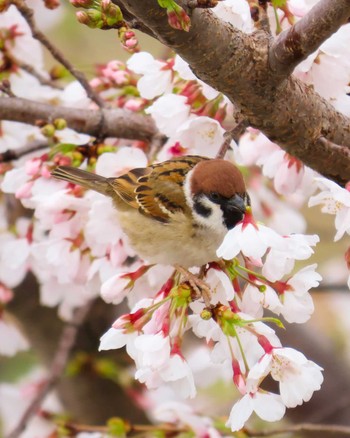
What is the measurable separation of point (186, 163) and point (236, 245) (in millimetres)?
562

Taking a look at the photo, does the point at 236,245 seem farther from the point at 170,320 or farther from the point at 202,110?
the point at 202,110

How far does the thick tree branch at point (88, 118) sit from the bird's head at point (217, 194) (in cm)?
34

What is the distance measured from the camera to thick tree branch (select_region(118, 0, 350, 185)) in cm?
137

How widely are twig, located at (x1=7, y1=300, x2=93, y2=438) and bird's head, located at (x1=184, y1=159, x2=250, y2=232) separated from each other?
3.10 ft

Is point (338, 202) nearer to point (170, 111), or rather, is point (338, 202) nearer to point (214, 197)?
point (214, 197)

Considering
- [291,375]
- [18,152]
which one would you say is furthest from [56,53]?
[291,375]

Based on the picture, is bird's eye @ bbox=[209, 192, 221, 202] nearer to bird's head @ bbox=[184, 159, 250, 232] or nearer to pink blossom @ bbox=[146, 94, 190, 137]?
bird's head @ bbox=[184, 159, 250, 232]

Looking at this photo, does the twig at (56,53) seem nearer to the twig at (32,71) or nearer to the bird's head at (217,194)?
the twig at (32,71)

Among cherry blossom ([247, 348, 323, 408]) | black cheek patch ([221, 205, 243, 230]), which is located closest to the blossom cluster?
cherry blossom ([247, 348, 323, 408])

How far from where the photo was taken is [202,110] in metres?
1.86

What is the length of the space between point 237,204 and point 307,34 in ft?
1.45

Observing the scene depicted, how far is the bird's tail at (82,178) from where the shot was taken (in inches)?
76.9

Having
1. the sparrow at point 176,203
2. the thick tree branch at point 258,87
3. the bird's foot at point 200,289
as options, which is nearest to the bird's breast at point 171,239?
the sparrow at point 176,203

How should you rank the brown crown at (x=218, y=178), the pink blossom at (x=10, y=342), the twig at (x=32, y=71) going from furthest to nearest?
1. the pink blossom at (x=10, y=342)
2. the twig at (x=32, y=71)
3. the brown crown at (x=218, y=178)
